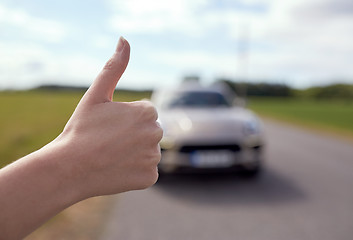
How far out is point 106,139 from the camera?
2.38 feet

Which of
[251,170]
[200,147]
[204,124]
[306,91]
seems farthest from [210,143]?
[306,91]

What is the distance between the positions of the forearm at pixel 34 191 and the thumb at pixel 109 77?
141 mm

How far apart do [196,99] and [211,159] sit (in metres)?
1.69

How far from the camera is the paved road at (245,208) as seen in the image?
2973mm

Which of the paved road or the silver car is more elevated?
the silver car

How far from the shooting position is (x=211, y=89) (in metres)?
6.33

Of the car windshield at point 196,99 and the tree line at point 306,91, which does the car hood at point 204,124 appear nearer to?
the car windshield at point 196,99

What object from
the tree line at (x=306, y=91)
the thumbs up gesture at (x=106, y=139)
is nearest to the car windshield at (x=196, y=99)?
the thumbs up gesture at (x=106, y=139)

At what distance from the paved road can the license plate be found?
37 cm

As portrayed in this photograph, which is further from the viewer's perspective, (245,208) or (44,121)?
(44,121)

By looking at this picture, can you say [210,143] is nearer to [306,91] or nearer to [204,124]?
[204,124]

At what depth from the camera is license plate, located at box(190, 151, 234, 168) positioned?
434 cm

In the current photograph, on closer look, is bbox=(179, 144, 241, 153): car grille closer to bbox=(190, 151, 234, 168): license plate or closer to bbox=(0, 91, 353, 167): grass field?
bbox=(190, 151, 234, 168): license plate

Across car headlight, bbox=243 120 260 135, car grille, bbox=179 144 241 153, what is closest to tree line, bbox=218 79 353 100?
car headlight, bbox=243 120 260 135
